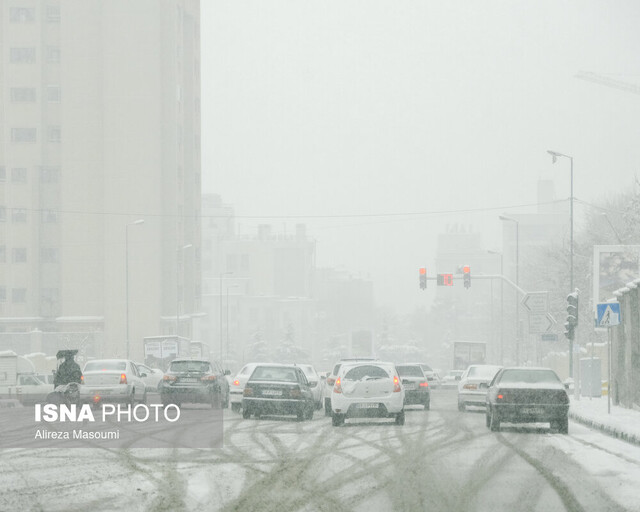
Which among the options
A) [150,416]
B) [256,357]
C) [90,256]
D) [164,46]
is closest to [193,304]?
[90,256]

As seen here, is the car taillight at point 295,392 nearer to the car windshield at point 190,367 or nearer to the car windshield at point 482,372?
the car windshield at point 190,367

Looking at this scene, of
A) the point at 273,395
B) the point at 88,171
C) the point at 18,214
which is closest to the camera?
the point at 273,395

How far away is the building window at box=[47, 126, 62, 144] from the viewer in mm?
95375

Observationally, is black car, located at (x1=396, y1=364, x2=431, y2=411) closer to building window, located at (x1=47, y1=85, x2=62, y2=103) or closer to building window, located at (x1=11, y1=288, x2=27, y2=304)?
building window, located at (x1=11, y1=288, x2=27, y2=304)

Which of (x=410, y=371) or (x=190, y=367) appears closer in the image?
(x=190, y=367)

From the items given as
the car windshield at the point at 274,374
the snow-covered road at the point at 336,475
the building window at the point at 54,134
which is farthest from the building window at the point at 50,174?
the snow-covered road at the point at 336,475

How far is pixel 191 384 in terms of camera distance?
35.3 meters

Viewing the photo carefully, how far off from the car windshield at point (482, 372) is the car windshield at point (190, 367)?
8145 mm

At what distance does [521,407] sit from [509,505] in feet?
43.2

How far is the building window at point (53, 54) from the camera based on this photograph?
95.4 m

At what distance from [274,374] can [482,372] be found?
10.1 m

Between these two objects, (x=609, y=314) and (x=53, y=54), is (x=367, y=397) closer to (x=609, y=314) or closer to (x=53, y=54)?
(x=609, y=314)

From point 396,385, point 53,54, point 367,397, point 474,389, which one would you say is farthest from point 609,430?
point 53,54

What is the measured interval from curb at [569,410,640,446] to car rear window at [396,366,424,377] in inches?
299
